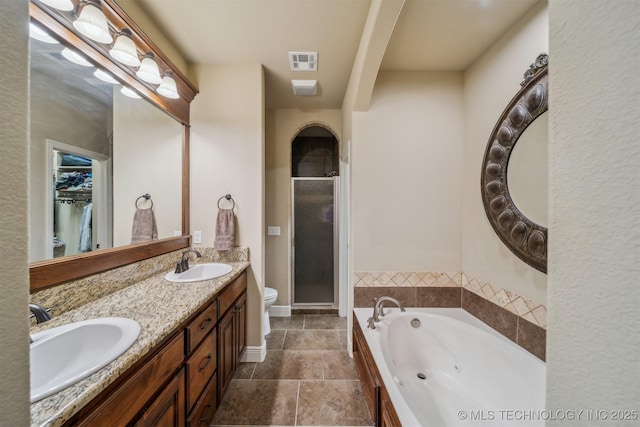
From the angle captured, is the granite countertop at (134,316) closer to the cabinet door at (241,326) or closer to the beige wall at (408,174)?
the cabinet door at (241,326)

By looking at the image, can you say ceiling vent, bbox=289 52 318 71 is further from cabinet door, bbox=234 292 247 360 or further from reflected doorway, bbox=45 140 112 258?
cabinet door, bbox=234 292 247 360

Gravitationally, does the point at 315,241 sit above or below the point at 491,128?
below

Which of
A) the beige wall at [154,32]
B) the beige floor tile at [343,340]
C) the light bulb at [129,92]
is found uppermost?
the beige wall at [154,32]

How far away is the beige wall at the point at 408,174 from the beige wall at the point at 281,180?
1.00m

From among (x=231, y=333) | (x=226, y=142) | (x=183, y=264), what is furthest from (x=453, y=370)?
(x=226, y=142)

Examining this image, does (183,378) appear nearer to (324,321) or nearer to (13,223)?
(13,223)

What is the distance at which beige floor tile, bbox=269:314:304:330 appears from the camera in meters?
2.71

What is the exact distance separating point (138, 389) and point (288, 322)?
2.12 m

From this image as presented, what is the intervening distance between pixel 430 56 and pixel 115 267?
2.65 m

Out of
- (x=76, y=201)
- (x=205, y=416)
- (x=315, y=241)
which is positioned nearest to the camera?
(x=76, y=201)

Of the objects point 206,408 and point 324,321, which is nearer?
point 206,408

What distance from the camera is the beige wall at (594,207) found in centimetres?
28

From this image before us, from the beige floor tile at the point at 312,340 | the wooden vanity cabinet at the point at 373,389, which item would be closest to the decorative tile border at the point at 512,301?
the wooden vanity cabinet at the point at 373,389

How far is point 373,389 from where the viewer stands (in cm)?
134
